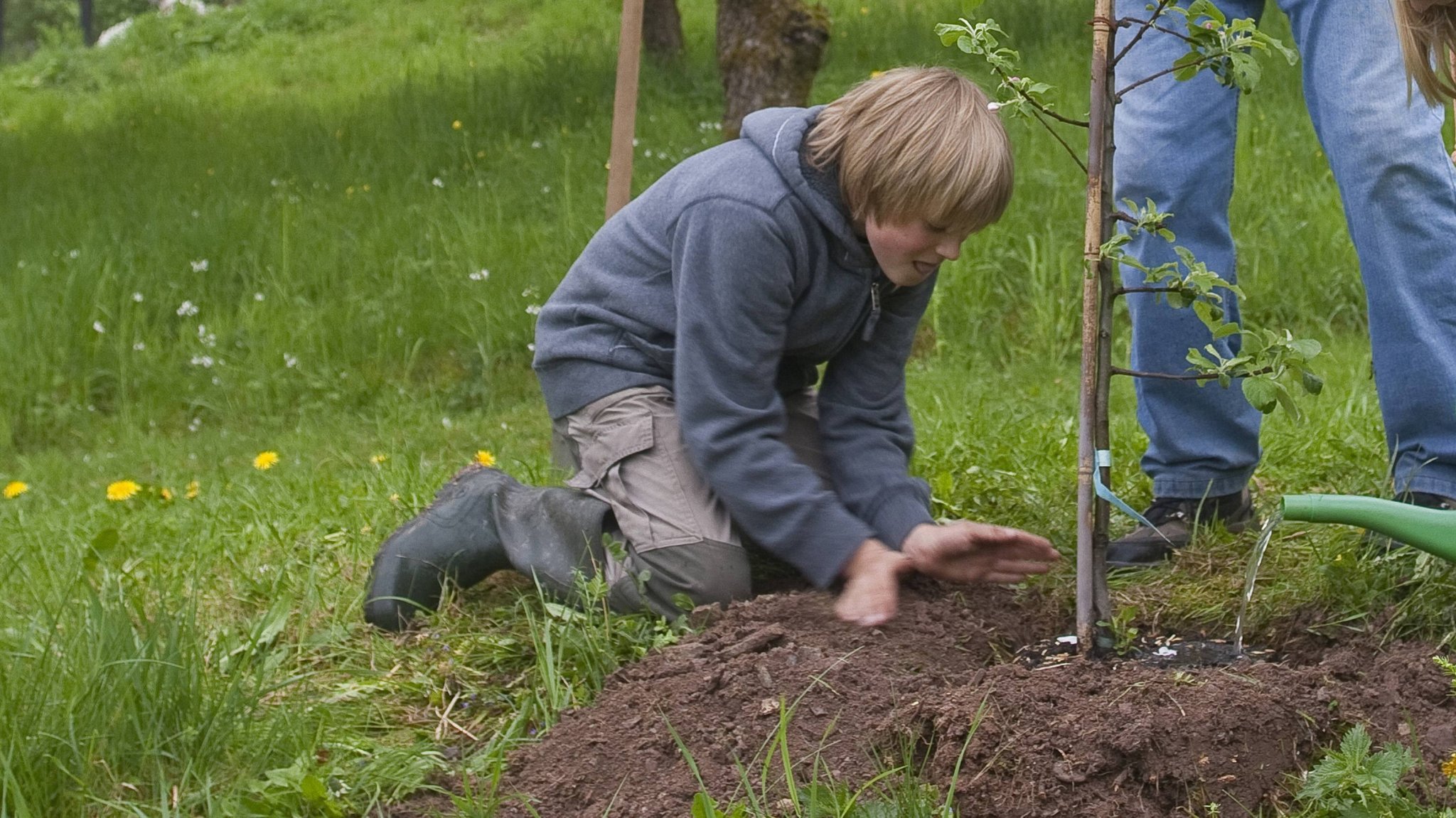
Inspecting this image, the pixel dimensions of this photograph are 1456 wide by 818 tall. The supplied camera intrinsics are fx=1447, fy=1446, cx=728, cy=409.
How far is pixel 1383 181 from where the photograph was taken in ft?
7.64

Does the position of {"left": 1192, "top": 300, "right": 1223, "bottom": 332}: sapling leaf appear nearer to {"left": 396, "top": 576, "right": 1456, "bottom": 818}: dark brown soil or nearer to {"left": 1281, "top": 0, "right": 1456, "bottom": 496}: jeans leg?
{"left": 396, "top": 576, "right": 1456, "bottom": 818}: dark brown soil

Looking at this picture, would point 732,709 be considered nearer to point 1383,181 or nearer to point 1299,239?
point 1383,181

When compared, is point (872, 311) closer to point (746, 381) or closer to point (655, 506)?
point (746, 381)

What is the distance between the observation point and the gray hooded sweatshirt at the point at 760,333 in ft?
7.83

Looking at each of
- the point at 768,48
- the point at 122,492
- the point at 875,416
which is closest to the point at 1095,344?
the point at 875,416

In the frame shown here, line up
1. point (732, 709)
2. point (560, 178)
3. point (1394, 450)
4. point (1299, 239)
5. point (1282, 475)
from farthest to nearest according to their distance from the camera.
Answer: point (560, 178)
point (1299, 239)
point (1282, 475)
point (1394, 450)
point (732, 709)

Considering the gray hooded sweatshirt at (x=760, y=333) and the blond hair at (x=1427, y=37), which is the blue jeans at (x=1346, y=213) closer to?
the blond hair at (x=1427, y=37)

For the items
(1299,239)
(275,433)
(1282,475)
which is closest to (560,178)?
(275,433)

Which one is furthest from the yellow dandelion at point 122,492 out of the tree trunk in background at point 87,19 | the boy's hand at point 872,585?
the tree trunk in background at point 87,19

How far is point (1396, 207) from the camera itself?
2.34 meters

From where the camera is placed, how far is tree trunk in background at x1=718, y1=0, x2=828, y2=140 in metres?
6.16

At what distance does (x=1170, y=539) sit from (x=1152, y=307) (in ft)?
1.40

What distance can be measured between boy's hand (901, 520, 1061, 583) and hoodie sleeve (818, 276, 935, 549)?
0.25 m

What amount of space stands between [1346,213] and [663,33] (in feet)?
22.0
